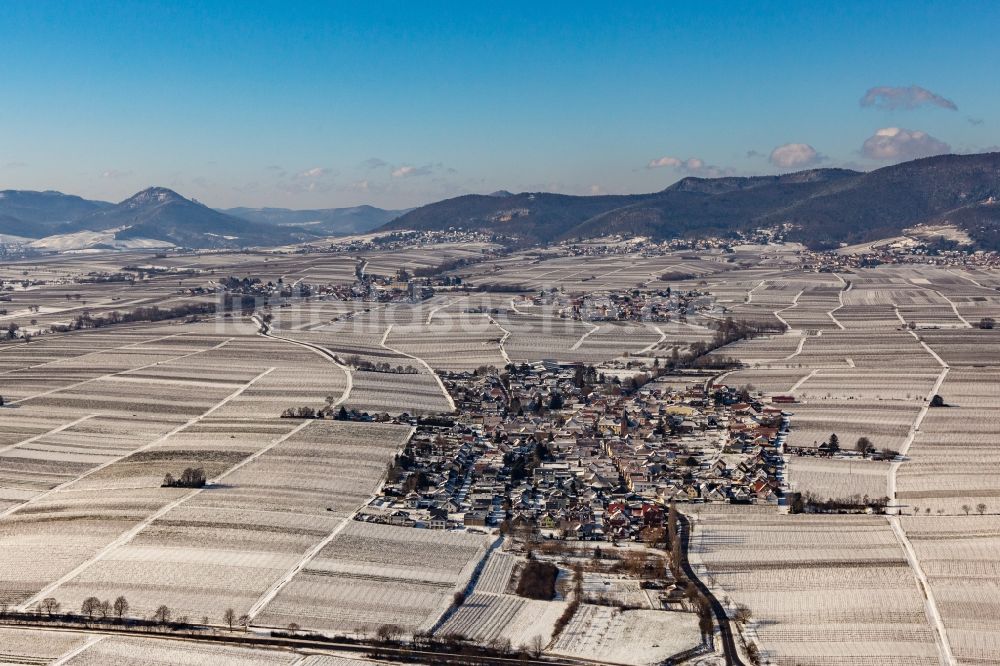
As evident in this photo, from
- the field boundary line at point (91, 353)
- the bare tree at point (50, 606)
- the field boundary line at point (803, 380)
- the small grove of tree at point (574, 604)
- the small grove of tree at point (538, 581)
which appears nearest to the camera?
the small grove of tree at point (574, 604)

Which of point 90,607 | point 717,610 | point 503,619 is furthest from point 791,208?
point 90,607

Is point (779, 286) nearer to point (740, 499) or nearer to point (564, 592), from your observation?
point (740, 499)

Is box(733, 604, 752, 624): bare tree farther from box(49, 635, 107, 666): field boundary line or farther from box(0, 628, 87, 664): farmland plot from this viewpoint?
box(0, 628, 87, 664): farmland plot

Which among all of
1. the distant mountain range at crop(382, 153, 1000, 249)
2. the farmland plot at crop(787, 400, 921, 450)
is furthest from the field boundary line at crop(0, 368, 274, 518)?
the distant mountain range at crop(382, 153, 1000, 249)

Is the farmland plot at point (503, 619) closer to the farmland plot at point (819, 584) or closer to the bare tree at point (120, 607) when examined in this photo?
the farmland plot at point (819, 584)

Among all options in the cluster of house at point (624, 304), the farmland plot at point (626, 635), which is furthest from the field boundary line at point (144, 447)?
the cluster of house at point (624, 304)

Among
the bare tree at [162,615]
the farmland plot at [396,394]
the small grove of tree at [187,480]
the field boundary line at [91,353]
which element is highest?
the field boundary line at [91,353]
